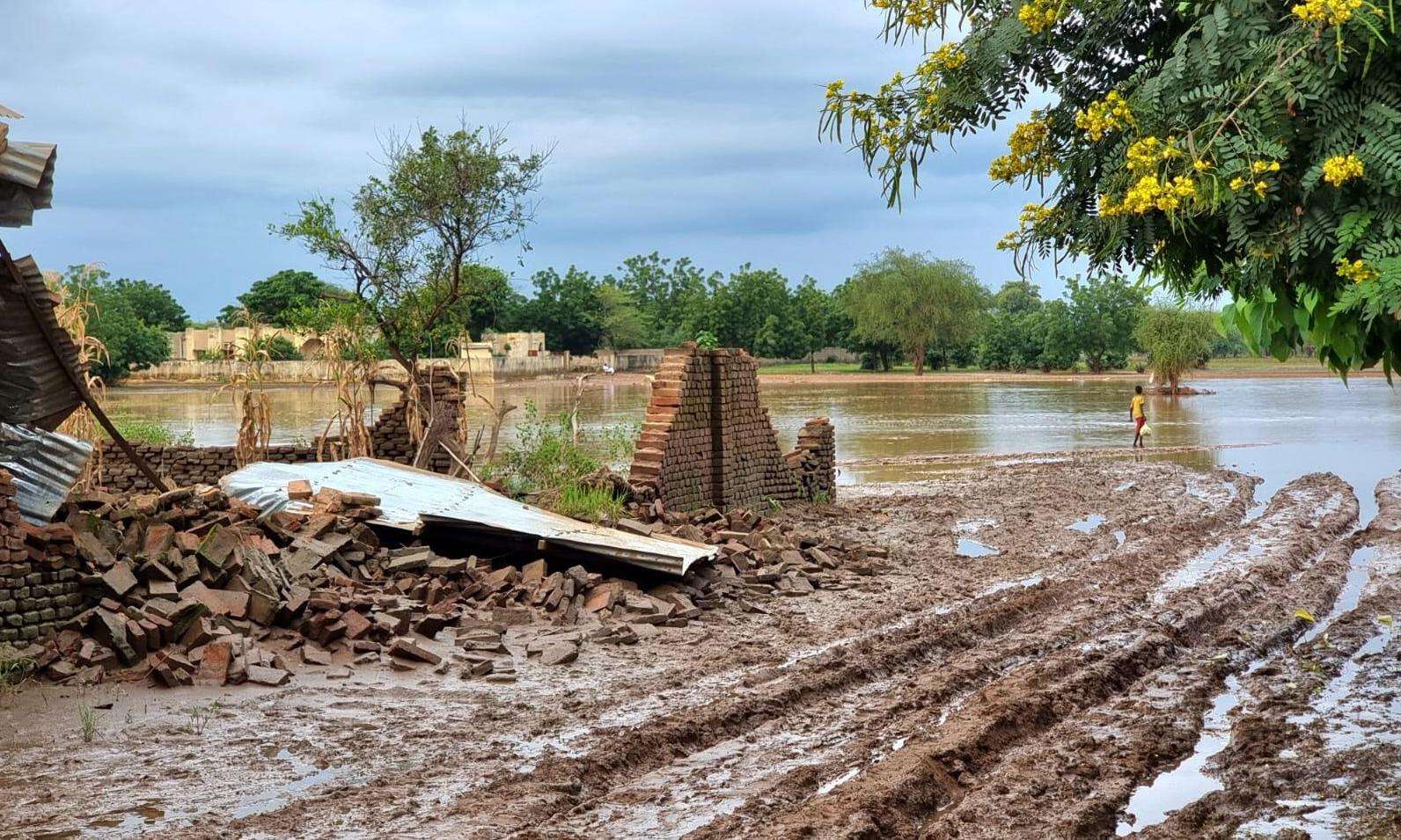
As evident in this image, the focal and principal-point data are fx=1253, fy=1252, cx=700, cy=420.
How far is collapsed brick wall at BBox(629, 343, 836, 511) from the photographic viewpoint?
1449 centimetres

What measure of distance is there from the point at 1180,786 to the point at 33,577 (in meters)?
7.19

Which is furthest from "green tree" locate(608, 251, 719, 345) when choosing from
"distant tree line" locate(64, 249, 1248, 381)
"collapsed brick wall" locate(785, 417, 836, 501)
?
"collapsed brick wall" locate(785, 417, 836, 501)

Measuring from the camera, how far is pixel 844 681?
8.26 m

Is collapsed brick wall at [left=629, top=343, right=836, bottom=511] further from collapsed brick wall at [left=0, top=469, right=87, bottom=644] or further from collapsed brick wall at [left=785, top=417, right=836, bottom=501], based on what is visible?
collapsed brick wall at [left=0, top=469, right=87, bottom=644]

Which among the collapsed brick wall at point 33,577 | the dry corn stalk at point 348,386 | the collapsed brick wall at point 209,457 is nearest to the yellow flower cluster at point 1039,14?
the collapsed brick wall at point 33,577

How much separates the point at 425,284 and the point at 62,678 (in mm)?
12063

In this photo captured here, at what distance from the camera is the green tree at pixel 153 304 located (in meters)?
83.5

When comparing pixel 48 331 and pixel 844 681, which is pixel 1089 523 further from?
pixel 48 331

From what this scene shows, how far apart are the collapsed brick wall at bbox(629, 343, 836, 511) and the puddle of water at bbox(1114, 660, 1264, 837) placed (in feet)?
25.6

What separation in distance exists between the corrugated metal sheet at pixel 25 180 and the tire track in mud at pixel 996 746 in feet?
19.3

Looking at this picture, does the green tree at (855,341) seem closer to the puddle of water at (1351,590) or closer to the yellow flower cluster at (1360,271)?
the puddle of water at (1351,590)

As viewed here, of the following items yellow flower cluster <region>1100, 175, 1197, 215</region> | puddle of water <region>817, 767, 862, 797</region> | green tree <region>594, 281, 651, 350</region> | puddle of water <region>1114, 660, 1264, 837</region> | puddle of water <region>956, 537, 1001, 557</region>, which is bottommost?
puddle of water <region>956, 537, 1001, 557</region>

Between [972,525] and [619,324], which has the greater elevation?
[619,324]

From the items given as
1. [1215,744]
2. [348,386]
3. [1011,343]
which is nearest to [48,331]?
[348,386]
